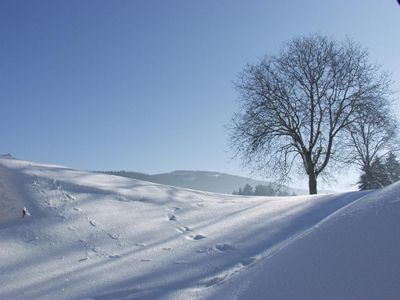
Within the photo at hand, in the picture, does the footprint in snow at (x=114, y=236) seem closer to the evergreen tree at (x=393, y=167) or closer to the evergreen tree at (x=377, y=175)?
the evergreen tree at (x=377, y=175)

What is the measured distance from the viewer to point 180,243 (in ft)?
14.9

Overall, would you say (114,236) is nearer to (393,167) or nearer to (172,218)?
(172,218)

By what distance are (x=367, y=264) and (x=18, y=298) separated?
3.20 metres

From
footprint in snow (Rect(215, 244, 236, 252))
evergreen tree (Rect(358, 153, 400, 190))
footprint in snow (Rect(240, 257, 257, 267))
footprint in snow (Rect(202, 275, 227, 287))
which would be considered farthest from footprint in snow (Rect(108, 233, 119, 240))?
evergreen tree (Rect(358, 153, 400, 190))

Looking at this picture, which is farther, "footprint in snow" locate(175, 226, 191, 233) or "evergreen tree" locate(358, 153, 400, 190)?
"evergreen tree" locate(358, 153, 400, 190)

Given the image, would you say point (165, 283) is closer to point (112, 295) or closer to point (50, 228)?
point (112, 295)

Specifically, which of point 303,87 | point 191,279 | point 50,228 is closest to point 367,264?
point 191,279

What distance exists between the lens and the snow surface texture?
2.66 metres

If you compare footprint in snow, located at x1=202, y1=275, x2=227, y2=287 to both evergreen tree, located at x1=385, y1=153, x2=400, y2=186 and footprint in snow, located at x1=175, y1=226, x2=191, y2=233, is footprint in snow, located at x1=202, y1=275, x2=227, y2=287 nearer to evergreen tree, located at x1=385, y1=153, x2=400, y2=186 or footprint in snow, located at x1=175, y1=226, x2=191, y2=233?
footprint in snow, located at x1=175, y1=226, x2=191, y2=233

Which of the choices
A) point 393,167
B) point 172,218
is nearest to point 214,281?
point 172,218

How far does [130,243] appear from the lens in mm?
4527

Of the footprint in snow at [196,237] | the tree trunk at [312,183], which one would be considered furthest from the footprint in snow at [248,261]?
the tree trunk at [312,183]

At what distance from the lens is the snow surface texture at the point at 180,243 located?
2.66 metres

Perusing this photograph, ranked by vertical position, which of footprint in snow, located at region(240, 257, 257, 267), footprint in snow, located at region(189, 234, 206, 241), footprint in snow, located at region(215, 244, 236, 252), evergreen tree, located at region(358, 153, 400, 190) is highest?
evergreen tree, located at region(358, 153, 400, 190)
